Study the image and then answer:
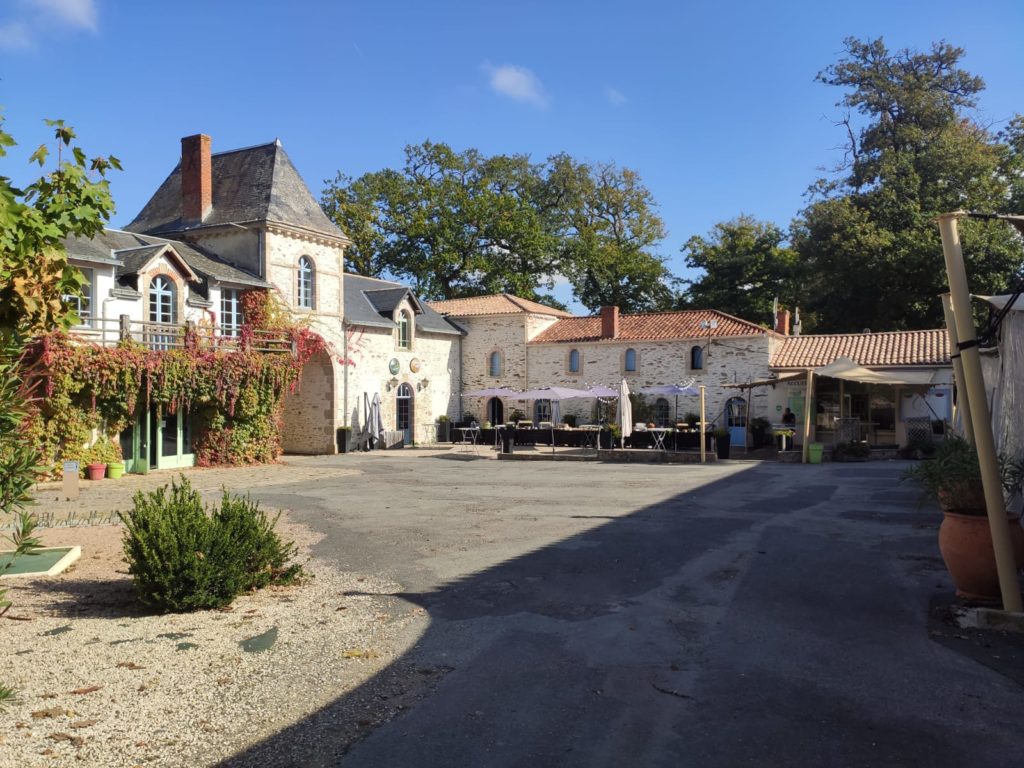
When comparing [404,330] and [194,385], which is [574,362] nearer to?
[404,330]

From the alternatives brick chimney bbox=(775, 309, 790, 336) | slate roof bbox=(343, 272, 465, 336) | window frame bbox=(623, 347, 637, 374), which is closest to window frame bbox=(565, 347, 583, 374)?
window frame bbox=(623, 347, 637, 374)

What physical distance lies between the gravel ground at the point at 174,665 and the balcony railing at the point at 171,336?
1280cm

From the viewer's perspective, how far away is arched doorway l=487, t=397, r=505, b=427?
35219 mm

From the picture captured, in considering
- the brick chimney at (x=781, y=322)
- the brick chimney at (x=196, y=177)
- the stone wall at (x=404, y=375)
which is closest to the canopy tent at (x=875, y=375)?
the brick chimney at (x=781, y=322)

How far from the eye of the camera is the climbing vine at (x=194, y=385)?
1872 centimetres

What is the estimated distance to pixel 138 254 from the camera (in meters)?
22.0

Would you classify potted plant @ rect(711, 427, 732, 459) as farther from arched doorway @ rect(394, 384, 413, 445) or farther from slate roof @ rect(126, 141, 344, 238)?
slate roof @ rect(126, 141, 344, 238)

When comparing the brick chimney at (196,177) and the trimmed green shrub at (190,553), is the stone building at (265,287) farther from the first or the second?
the trimmed green shrub at (190,553)

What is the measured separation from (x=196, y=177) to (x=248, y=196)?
2.02 meters

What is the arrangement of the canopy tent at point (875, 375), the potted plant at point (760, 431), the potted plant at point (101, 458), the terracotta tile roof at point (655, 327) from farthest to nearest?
the terracotta tile roof at point (655, 327) < the potted plant at point (760, 431) < the canopy tent at point (875, 375) < the potted plant at point (101, 458)

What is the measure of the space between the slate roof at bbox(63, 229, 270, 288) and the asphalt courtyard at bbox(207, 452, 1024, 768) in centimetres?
1201

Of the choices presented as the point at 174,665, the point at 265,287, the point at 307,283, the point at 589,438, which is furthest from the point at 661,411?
the point at 174,665

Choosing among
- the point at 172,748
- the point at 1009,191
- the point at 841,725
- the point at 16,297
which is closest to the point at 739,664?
the point at 841,725

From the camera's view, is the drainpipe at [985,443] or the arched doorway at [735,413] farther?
the arched doorway at [735,413]
